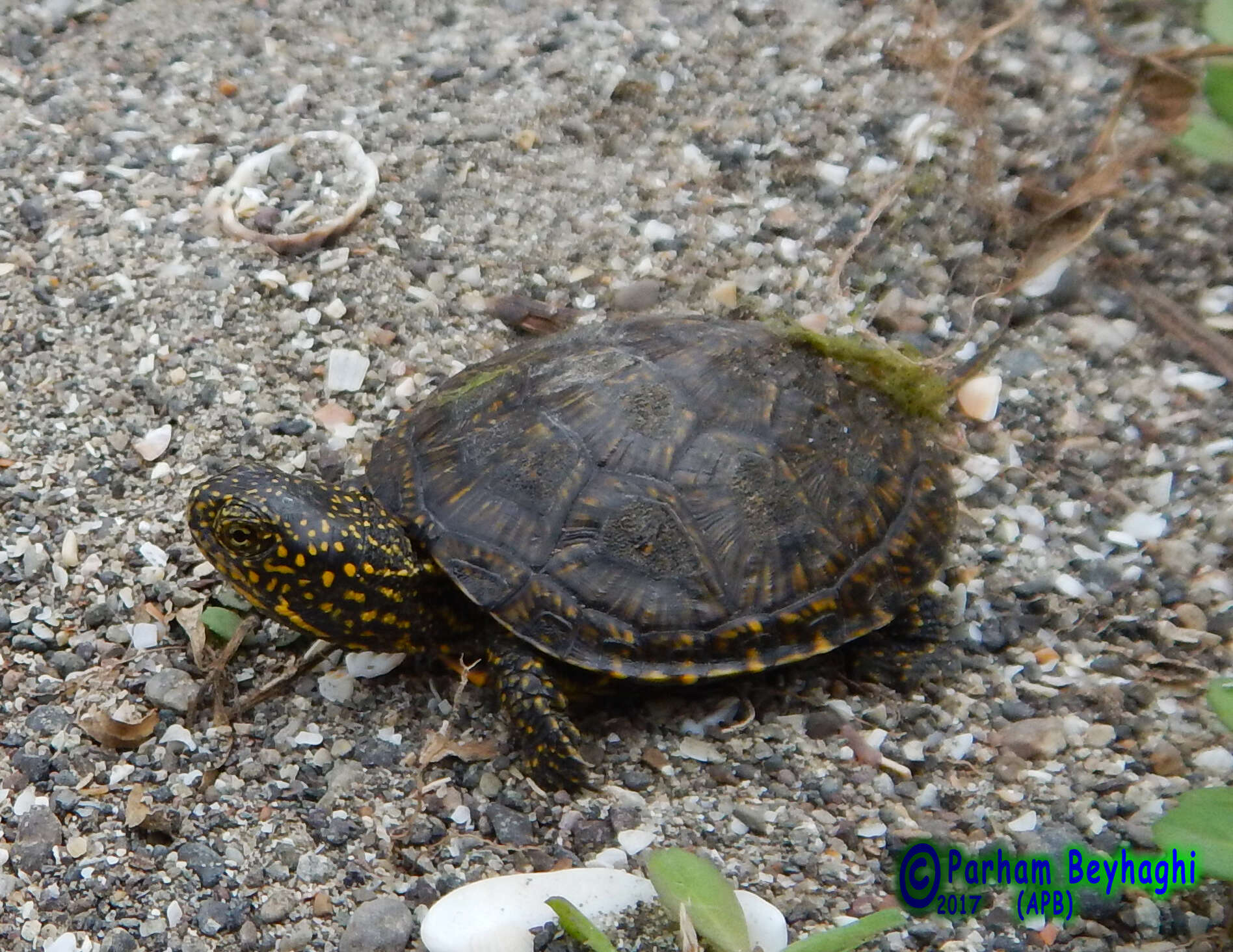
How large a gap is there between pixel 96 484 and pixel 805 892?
1.73 metres

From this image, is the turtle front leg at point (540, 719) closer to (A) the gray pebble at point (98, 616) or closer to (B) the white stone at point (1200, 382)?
(A) the gray pebble at point (98, 616)

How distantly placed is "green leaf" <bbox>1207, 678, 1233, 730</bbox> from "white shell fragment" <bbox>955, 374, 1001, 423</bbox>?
121 centimetres

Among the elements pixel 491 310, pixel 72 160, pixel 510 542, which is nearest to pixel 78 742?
pixel 510 542

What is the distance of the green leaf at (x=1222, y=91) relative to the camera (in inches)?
82.2

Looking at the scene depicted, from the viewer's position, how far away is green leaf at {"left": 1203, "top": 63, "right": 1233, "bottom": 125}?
2.09 meters

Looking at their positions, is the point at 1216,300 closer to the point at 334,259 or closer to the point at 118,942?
the point at 334,259

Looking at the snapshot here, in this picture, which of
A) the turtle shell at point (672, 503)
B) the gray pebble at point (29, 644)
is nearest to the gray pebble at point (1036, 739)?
the turtle shell at point (672, 503)

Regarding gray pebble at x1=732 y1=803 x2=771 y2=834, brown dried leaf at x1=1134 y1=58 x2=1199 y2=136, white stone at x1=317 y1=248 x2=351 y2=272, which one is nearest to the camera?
gray pebble at x1=732 y1=803 x2=771 y2=834

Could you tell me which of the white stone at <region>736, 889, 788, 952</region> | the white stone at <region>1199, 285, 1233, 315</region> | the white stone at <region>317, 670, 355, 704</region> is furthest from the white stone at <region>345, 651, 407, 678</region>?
the white stone at <region>1199, 285, 1233, 315</region>

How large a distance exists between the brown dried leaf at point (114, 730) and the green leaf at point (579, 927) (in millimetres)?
892

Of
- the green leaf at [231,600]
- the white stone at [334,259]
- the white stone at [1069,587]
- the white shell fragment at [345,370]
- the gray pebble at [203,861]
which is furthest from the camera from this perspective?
the white stone at [334,259]

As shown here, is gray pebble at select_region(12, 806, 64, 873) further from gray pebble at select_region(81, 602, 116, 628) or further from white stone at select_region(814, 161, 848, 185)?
white stone at select_region(814, 161, 848, 185)

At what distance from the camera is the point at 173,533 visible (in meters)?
2.53

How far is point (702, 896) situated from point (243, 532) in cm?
98
